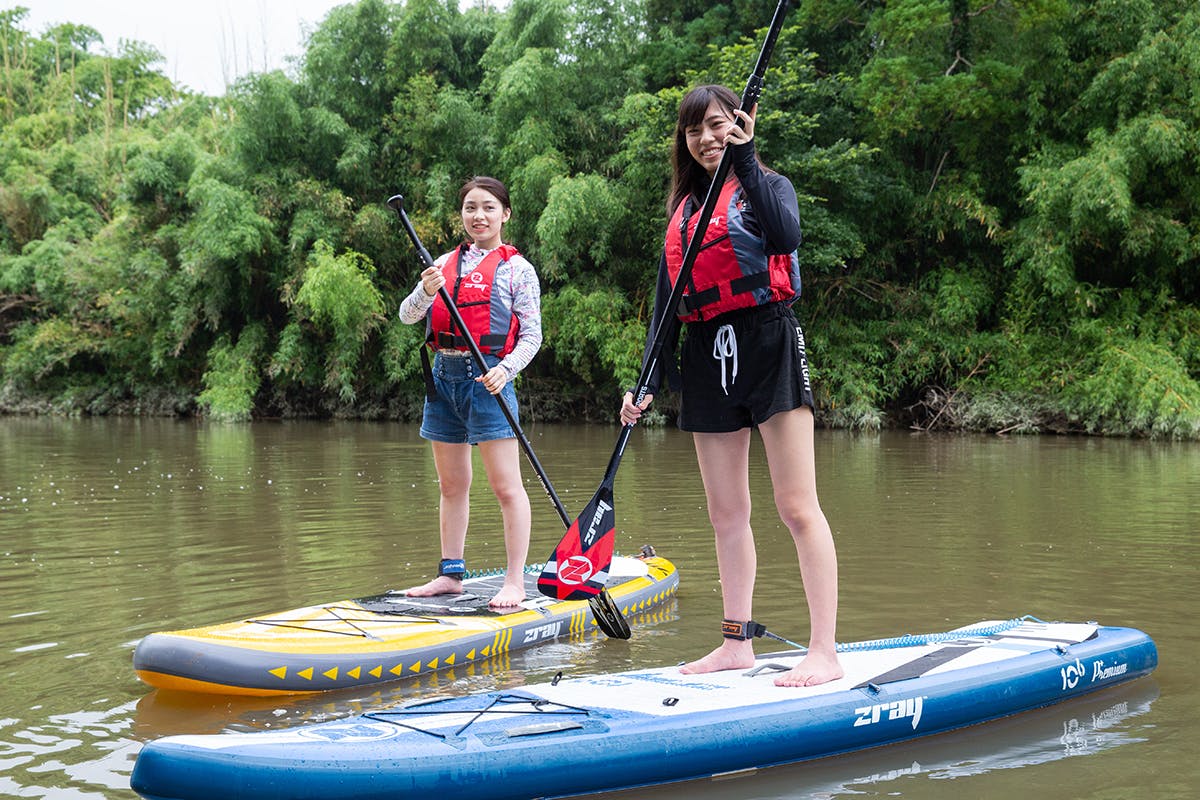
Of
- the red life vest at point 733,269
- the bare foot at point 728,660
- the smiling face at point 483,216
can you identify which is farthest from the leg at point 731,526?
the smiling face at point 483,216

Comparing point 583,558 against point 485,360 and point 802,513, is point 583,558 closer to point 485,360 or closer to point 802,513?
point 802,513

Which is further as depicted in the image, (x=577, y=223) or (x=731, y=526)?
(x=577, y=223)

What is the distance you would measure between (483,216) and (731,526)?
1.95 meters

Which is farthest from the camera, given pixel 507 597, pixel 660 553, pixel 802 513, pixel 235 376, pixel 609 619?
pixel 235 376

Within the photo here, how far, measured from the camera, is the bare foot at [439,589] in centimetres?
468

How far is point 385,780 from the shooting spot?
2.48 metres

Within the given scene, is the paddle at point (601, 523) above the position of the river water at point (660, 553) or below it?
above

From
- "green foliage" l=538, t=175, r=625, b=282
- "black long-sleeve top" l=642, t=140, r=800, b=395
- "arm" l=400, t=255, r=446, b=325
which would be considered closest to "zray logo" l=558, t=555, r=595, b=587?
"black long-sleeve top" l=642, t=140, r=800, b=395

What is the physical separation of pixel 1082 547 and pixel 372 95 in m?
20.4

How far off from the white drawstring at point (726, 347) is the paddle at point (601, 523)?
0.59 feet

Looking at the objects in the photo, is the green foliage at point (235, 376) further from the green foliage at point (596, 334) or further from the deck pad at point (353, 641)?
the deck pad at point (353, 641)

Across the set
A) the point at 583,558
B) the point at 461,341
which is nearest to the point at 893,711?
the point at 583,558

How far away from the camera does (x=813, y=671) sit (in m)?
3.21

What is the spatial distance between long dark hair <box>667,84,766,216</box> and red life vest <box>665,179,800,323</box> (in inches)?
7.4
